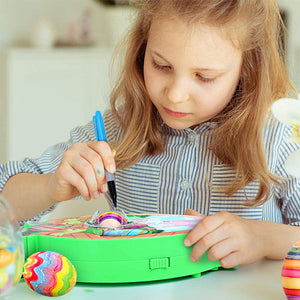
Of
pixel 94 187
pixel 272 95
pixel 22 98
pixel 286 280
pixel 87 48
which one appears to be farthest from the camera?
pixel 87 48

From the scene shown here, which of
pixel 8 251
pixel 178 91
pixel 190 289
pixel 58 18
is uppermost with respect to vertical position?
pixel 58 18

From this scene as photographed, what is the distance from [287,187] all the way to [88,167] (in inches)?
15.7

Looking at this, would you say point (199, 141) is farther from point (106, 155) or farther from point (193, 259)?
point (193, 259)

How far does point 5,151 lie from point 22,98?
1.01 feet

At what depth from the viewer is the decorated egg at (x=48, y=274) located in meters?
0.66

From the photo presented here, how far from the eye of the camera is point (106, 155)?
870mm

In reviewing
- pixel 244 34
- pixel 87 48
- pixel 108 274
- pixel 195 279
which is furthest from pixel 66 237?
pixel 87 48

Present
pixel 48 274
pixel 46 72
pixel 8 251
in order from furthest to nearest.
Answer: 1. pixel 46 72
2. pixel 48 274
3. pixel 8 251

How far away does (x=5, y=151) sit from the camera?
3102mm

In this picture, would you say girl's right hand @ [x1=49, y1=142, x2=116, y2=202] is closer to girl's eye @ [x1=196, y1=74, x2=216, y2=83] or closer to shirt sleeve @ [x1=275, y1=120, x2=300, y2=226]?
girl's eye @ [x1=196, y1=74, x2=216, y2=83]

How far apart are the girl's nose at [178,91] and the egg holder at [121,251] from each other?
0.23 metres

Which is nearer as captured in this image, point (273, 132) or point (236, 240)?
point (236, 240)

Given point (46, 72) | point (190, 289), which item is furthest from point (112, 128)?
point (46, 72)

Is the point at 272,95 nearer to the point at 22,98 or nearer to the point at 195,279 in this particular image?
the point at 195,279
